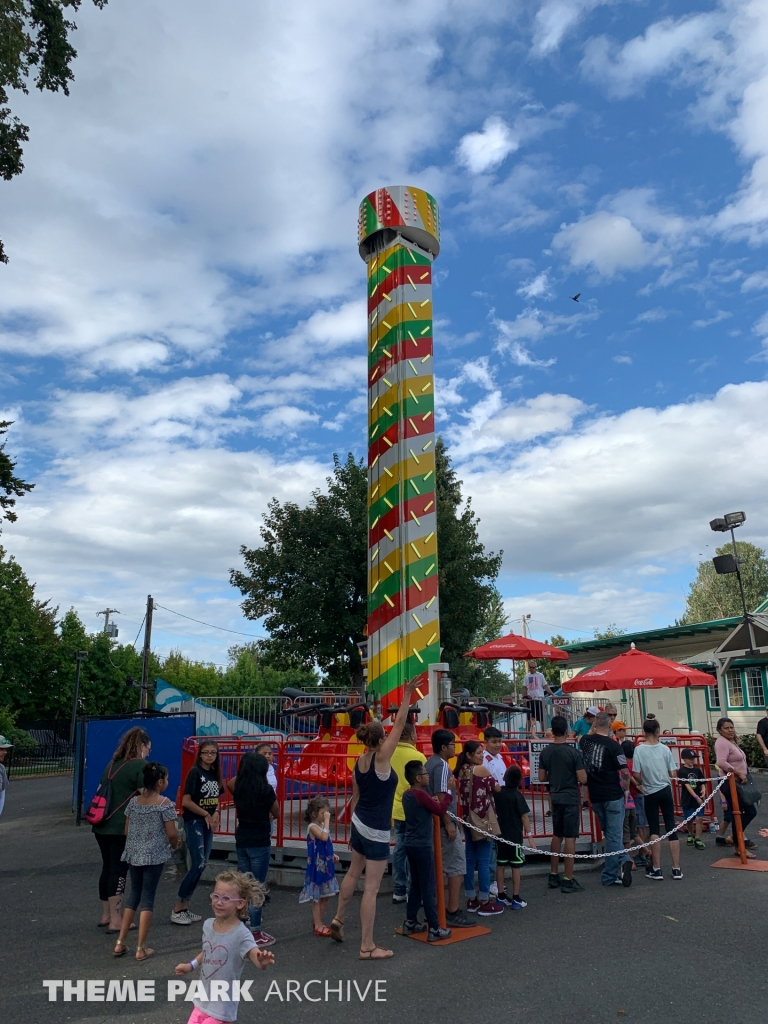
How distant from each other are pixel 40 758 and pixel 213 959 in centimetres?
3621

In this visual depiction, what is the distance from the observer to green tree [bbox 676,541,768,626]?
181 feet

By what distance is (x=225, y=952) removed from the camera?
3.59 metres

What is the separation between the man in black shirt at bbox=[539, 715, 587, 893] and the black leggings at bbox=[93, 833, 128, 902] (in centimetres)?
400

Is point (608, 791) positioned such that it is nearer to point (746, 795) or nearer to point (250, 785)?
point (746, 795)

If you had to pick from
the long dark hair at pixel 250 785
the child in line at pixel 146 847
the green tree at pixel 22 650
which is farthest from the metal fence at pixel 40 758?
the child in line at pixel 146 847

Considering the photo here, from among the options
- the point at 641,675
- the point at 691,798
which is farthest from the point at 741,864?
the point at 641,675

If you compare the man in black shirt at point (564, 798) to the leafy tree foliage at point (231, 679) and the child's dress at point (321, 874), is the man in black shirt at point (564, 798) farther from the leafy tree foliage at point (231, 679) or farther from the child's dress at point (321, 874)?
the leafy tree foliage at point (231, 679)

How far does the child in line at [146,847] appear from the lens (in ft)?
19.0

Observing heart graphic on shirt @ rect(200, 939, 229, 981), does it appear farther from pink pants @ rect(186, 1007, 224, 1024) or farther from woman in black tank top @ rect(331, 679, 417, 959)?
woman in black tank top @ rect(331, 679, 417, 959)

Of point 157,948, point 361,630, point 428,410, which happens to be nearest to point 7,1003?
point 157,948

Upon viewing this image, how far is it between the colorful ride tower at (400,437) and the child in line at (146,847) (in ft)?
22.7

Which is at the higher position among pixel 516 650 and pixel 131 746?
pixel 516 650

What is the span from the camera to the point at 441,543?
25891mm

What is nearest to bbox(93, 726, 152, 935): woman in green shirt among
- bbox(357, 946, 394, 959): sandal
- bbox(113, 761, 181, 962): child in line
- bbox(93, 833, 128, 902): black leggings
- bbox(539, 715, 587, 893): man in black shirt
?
bbox(93, 833, 128, 902): black leggings
